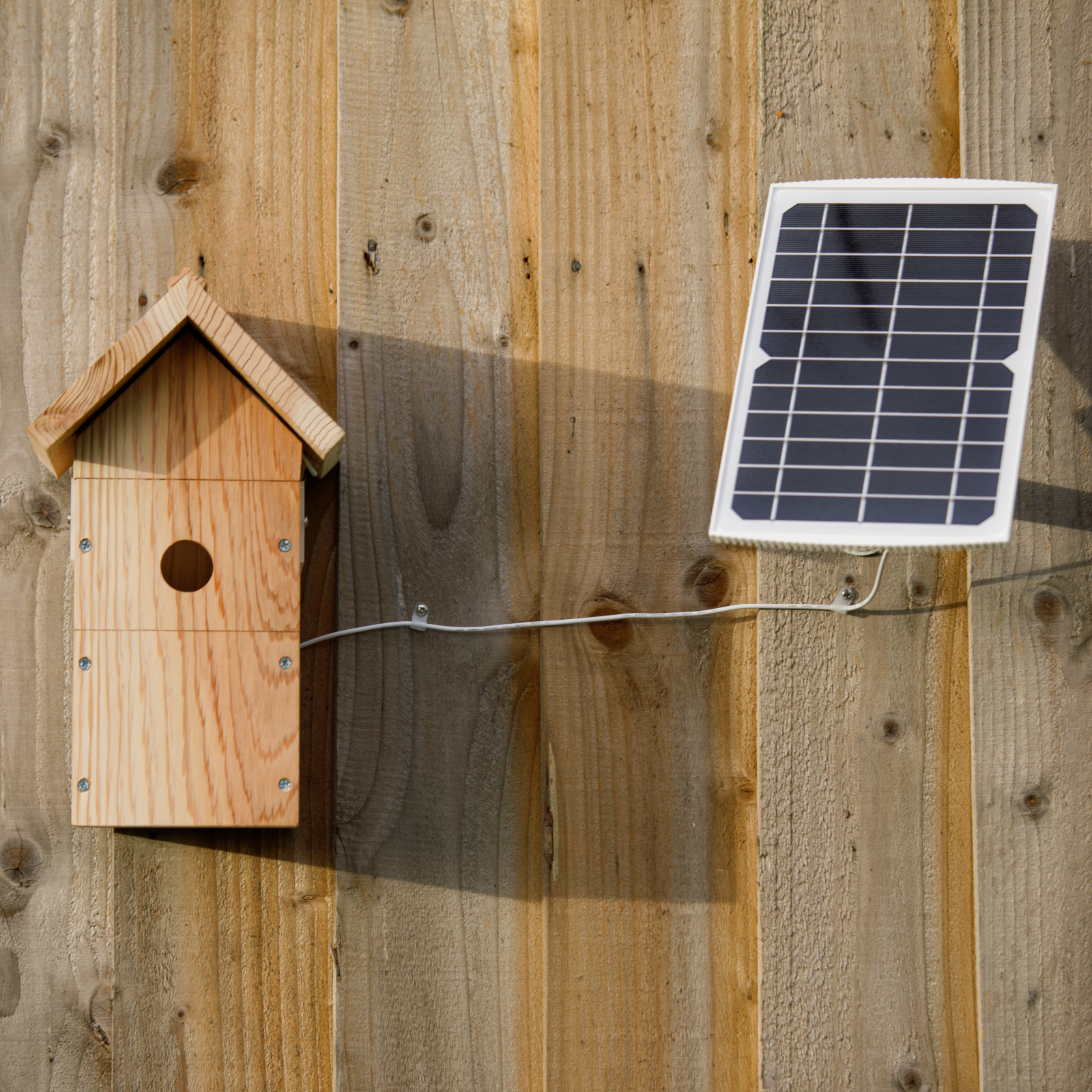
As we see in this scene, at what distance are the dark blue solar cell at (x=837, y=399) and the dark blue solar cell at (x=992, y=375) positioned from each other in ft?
0.30

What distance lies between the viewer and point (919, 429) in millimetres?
940

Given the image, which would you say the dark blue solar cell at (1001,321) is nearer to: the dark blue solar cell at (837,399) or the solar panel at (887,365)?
the solar panel at (887,365)

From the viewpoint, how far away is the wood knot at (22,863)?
1155 mm

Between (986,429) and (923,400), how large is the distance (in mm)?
65

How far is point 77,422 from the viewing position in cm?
95

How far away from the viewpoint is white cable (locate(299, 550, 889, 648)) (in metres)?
1.15

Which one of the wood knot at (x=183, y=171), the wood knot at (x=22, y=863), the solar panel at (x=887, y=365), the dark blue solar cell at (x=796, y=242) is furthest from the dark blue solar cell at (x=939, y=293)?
the wood knot at (x=22, y=863)

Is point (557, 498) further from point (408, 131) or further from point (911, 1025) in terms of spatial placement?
point (911, 1025)

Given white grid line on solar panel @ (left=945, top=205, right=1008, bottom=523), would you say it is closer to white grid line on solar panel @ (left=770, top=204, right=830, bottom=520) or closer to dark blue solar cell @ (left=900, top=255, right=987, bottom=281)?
dark blue solar cell @ (left=900, top=255, right=987, bottom=281)

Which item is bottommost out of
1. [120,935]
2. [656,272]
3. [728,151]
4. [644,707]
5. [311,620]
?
[120,935]

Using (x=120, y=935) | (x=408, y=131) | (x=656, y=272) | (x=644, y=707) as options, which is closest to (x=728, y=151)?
(x=656, y=272)

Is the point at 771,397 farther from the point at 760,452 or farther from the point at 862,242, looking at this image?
the point at 862,242

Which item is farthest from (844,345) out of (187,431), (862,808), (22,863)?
(22,863)

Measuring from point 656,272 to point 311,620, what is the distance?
59 centimetres
